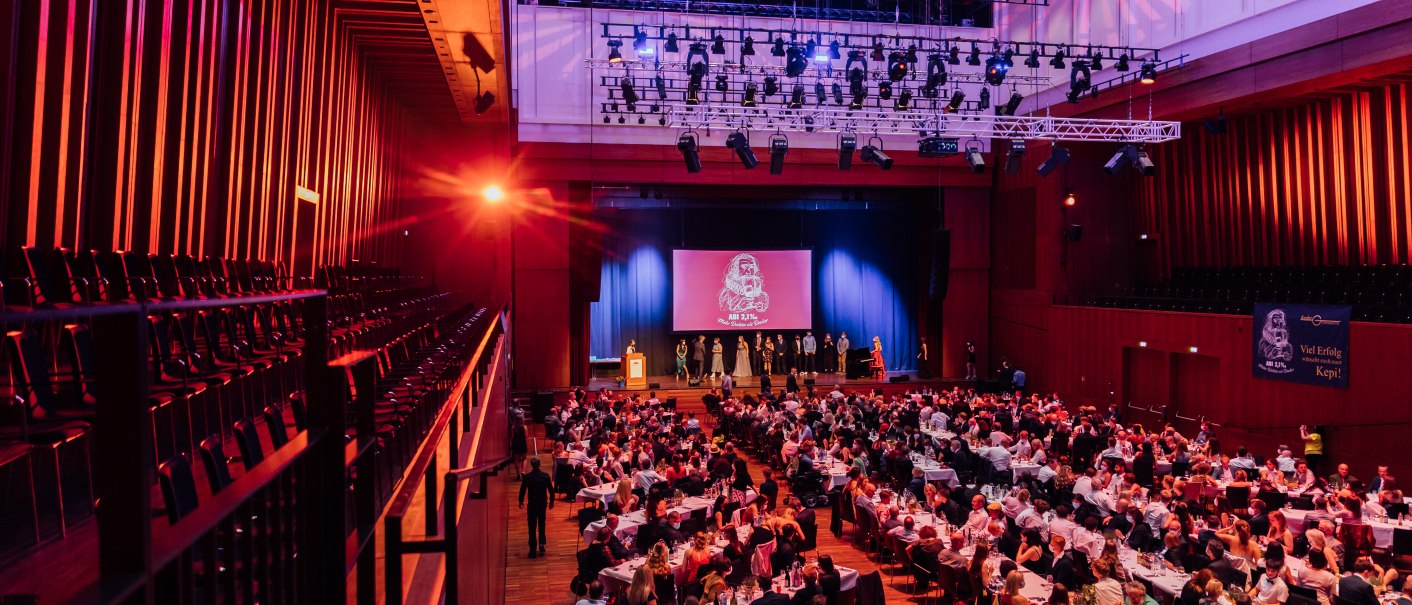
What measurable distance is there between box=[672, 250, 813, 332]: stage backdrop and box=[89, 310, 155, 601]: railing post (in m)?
23.2

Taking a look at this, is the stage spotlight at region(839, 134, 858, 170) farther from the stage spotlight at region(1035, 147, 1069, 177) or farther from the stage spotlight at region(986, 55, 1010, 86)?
the stage spotlight at region(1035, 147, 1069, 177)

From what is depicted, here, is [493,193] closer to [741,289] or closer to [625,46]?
[625,46]

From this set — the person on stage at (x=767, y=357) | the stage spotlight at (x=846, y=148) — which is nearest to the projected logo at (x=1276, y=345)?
the stage spotlight at (x=846, y=148)

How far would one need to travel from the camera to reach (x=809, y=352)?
81.1 feet

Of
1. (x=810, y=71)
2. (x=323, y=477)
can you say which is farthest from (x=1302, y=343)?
(x=323, y=477)

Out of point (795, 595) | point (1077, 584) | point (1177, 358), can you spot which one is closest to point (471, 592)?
point (795, 595)

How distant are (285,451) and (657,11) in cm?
1985

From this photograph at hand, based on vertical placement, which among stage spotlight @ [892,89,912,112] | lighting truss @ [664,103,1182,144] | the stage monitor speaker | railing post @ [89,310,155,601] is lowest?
the stage monitor speaker

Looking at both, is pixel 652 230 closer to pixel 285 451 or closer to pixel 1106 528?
pixel 1106 528

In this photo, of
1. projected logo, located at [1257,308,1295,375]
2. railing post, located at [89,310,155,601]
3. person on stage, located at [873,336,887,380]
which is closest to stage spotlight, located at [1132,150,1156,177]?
projected logo, located at [1257,308,1295,375]

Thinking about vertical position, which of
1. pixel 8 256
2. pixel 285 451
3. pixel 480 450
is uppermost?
pixel 8 256

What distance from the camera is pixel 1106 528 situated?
989cm

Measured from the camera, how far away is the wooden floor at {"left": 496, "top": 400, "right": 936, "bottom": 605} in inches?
403

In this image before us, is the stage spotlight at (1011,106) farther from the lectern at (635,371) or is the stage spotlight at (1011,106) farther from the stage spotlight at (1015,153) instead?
the lectern at (635,371)
